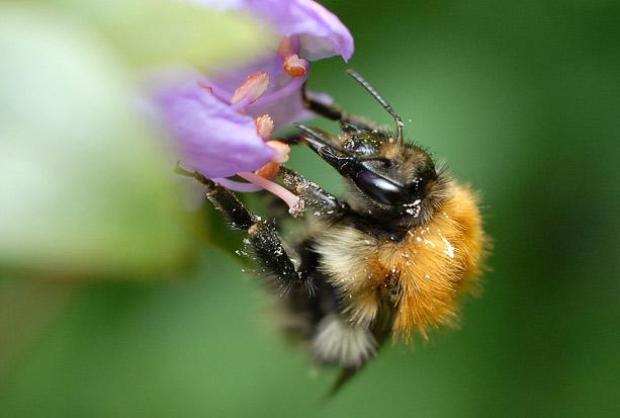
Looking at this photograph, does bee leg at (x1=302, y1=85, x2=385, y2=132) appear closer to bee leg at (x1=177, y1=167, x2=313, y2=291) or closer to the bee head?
the bee head

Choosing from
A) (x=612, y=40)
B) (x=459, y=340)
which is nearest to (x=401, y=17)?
(x=612, y=40)

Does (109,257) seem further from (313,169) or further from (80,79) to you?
(313,169)

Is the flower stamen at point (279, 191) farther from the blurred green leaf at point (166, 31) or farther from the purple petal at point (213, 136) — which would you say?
the blurred green leaf at point (166, 31)

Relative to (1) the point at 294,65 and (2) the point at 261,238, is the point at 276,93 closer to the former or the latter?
(1) the point at 294,65

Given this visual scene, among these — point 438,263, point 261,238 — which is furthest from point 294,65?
point 438,263

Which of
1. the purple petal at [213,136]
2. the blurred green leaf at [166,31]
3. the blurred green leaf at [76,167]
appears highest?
the blurred green leaf at [166,31]

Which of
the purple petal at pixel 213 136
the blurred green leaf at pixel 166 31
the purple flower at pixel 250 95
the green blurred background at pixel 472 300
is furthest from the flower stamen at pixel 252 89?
the green blurred background at pixel 472 300
